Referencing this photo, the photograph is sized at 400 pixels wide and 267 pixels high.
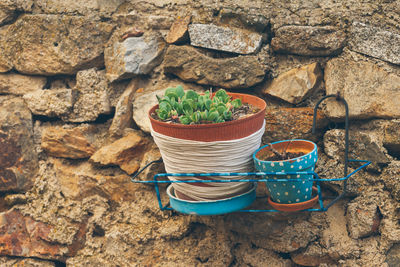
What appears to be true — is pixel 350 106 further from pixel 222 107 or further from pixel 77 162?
pixel 77 162

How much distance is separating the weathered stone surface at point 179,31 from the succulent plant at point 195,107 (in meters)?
0.38

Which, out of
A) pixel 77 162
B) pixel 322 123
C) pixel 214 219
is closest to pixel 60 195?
pixel 77 162

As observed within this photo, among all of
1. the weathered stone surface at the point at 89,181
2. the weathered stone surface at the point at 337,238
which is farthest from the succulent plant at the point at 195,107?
the weathered stone surface at the point at 337,238

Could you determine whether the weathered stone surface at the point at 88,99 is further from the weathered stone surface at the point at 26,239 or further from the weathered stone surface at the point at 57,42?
the weathered stone surface at the point at 26,239

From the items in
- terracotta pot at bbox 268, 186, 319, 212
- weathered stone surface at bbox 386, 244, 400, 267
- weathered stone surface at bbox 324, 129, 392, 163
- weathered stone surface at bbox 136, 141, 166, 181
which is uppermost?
weathered stone surface at bbox 324, 129, 392, 163

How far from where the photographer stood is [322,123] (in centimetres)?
182

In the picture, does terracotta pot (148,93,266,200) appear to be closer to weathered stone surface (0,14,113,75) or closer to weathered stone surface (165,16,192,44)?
weathered stone surface (165,16,192,44)

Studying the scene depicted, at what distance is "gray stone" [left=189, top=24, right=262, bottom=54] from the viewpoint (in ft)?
6.17

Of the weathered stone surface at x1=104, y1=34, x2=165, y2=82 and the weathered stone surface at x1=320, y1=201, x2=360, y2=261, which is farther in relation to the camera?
the weathered stone surface at x1=104, y1=34, x2=165, y2=82

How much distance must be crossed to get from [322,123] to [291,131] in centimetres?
14

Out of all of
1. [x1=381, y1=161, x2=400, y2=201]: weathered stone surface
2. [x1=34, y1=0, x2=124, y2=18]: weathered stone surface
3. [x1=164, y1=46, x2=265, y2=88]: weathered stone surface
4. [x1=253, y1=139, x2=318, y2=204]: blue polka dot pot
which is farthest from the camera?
[x1=34, y1=0, x2=124, y2=18]: weathered stone surface

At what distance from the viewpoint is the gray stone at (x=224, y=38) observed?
1.88 m

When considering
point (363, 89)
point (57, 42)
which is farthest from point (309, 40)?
point (57, 42)

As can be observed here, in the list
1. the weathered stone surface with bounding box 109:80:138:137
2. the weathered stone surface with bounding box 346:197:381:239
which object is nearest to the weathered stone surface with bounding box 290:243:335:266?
the weathered stone surface with bounding box 346:197:381:239
